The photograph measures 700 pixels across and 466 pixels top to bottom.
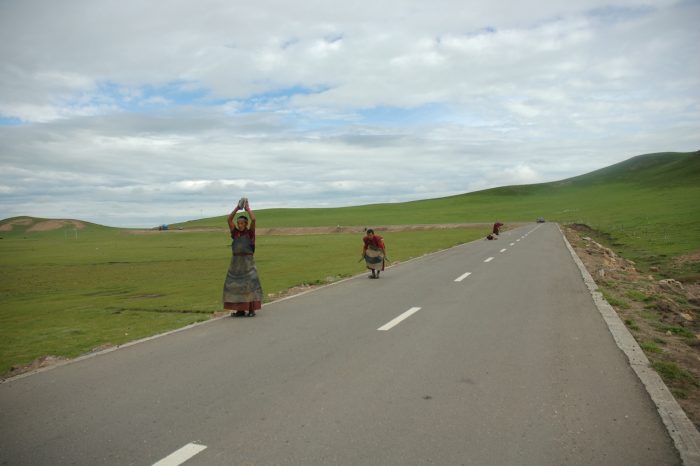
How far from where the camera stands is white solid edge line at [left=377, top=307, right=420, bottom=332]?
28.3 ft

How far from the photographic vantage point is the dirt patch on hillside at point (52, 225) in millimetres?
158125

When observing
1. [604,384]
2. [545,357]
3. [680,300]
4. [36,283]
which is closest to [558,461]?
[604,384]

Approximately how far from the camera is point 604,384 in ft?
18.6

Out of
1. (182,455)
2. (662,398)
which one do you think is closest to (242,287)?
(182,455)

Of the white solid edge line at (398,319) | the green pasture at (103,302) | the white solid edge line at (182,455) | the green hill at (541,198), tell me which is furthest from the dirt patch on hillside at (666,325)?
the green hill at (541,198)

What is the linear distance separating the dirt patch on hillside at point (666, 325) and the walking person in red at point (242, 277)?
689cm

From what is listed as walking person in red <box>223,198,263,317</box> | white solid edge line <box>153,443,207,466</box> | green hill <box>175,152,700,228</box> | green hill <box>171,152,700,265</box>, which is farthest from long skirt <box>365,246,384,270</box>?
green hill <box>175,152,700,228</box>

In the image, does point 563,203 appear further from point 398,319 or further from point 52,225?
point 52,225

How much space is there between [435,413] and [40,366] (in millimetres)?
5862

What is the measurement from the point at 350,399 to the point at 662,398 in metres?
3.21

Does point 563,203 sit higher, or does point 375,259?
point 563,203

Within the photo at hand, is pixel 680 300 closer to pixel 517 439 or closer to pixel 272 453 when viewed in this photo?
pixel 517 439

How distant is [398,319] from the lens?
9375 millimetres

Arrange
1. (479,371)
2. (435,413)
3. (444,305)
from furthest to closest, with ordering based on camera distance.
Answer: (444,305) → (479,371) → (435,413)
